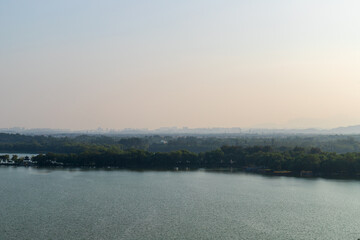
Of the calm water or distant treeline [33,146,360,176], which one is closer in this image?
the calm water

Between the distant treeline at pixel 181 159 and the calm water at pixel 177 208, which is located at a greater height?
the distant treeline at pixel 181 159

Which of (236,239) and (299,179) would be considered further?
(299,179)

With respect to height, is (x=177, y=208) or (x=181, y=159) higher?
(x=181, y=159)

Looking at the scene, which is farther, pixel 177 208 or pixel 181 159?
pixel 181 159

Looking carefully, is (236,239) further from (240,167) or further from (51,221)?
(240,167)

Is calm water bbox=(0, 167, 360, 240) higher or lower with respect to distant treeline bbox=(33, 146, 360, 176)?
lower

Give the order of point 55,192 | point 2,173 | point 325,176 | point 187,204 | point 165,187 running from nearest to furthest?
point 187,204
point 55,192
point 165,187
point 325,176
point 2,173

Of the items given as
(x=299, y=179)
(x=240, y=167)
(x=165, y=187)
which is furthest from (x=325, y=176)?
(x=165, y=187)

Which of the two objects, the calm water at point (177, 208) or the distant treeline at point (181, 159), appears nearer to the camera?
the calm water at point (177, 208)
